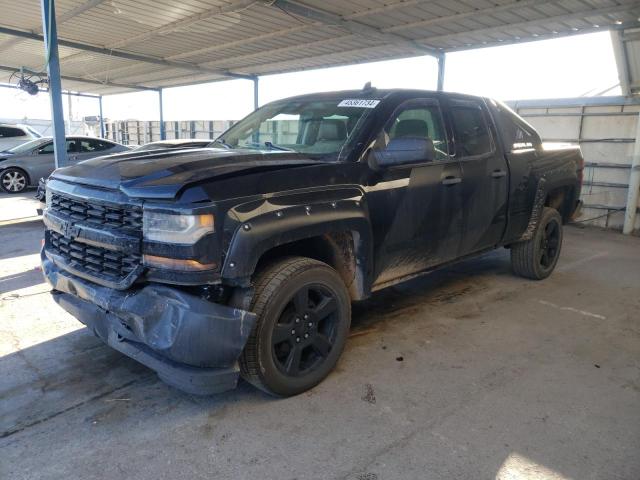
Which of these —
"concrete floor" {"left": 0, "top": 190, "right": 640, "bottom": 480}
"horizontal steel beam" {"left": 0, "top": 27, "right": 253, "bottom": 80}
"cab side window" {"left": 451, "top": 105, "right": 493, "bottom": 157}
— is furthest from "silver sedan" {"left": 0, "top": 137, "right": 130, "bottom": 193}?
"cab side window" {"left": 451, "top": 105, "right": 493, "bottom": 157}

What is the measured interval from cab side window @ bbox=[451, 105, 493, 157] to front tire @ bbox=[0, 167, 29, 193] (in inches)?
467

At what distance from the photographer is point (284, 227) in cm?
273

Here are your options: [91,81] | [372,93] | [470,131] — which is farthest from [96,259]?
[91,81]

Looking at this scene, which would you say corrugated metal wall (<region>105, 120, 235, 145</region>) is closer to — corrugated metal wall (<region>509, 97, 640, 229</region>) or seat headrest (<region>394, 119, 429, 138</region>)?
corrugated metal wall (<region>509, 97, 640, 229</region>)

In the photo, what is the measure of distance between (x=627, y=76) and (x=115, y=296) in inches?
376

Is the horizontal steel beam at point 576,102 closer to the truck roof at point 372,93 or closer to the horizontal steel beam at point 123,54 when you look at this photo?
the truck roof at point 372,93

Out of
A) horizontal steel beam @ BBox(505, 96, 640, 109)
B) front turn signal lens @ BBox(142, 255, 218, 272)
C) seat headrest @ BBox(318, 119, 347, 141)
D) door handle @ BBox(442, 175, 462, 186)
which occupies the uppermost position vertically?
horizontal steel beam @ BBox(505, 96, 640, 109)

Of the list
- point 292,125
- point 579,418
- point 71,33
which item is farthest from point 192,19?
Answer: point 579,418

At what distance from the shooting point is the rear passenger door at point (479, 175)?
4.14 meters

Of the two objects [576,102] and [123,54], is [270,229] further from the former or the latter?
[123,54]

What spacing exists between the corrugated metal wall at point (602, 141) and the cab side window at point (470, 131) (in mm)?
6151

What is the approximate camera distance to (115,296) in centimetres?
268

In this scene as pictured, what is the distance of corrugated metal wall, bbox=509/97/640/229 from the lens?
909cm

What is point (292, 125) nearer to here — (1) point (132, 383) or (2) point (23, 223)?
(1) point (132, 383)
